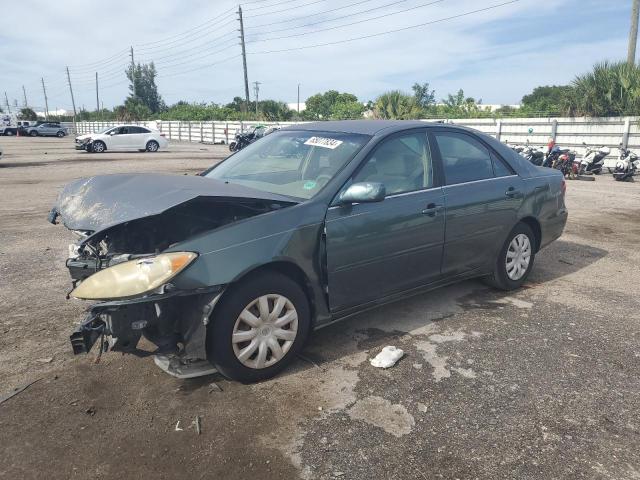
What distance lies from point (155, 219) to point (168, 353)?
0.82 m

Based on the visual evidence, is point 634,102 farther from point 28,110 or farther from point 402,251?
point 28,110

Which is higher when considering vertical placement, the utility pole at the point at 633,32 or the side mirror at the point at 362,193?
the utility pole at the point at 633,32

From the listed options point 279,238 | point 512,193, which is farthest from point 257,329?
point 512,193

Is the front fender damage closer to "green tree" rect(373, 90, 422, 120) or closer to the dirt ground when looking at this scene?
the dirt ground

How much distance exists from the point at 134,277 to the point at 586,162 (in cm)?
1584

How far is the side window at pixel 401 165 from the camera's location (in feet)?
12.2

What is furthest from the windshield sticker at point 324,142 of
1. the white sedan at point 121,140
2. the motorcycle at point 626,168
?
the white sedan at point 121,140

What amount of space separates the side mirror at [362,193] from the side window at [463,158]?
101 centimetres

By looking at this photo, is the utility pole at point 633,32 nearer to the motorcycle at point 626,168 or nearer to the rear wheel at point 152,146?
the motorcycle at point 626,168

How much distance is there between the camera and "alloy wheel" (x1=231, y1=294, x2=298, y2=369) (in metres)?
3.04

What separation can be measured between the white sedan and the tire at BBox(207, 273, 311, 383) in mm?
25883

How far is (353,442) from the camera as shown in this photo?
8.62ft

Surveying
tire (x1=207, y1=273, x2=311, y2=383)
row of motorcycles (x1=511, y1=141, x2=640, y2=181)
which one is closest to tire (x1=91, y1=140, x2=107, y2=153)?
row of motorcycles (x1=511, y1=141, x2=640, y2=181)

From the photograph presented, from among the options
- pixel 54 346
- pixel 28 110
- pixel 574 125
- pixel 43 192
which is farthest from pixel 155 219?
pixel 28 110
